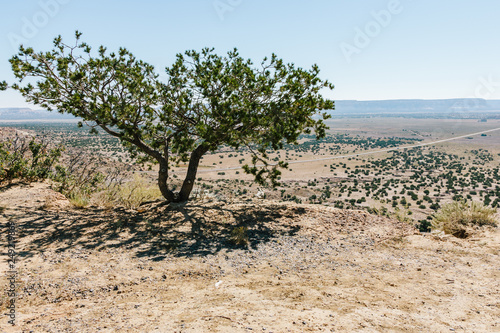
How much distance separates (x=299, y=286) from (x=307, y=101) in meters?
5.61

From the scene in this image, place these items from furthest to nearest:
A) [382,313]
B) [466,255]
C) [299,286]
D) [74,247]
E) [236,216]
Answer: [236,216] → [466,255] → [74,247] → [299,286] → [382,313]

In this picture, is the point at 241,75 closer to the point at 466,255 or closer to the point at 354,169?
the point at 466,255

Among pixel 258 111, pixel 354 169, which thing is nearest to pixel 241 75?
pixel 258 111

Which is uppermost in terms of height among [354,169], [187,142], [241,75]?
[241,75]

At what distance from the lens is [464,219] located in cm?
975

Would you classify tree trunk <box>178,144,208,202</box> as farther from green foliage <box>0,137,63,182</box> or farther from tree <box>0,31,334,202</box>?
green foliage <box>0,137,63,182</box>

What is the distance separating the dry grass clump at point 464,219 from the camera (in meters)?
9.49

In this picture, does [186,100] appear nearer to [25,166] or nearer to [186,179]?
[186,179]

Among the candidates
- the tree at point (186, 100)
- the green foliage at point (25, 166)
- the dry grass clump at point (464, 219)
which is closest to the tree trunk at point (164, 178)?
the tree at point (186, 100)

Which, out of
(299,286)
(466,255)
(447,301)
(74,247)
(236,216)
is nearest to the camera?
(447,301)

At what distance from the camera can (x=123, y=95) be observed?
9.47m

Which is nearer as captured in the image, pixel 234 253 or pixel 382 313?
pixel 382 313

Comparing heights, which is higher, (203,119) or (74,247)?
(203,119)

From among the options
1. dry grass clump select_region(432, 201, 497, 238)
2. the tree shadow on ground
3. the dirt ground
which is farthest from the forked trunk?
dry grass clump select_region(432, 201, 497, 238)
